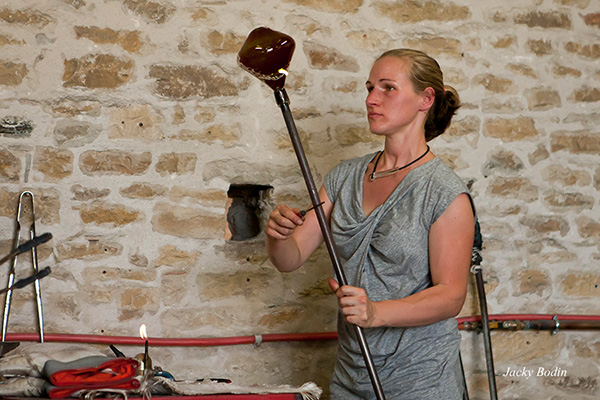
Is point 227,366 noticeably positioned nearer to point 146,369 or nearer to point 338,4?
point 146,369

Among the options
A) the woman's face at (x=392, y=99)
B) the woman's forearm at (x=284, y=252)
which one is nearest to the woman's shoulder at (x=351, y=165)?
the woman's face at (x=392, y=99)

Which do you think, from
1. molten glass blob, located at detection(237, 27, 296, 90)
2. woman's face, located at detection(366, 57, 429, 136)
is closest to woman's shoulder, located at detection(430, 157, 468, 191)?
woman's face, located at detection(366, 57, 429, 136)

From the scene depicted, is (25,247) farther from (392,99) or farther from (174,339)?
(174,339)

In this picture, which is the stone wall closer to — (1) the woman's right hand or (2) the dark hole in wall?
(2) the dark hole in wall

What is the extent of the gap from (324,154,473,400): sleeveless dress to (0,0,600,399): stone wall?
0.75m

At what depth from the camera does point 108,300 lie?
2568mm

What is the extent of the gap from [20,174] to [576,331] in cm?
248

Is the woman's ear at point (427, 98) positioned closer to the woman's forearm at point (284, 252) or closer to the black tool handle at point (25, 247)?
the woman's forearm at point (284, 252)

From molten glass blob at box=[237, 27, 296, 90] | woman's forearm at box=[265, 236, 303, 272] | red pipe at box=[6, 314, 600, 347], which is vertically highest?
molten glass blob at box=[237, 27, 296, 90]

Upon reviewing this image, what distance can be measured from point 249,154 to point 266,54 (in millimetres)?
1021

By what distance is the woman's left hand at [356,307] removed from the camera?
1.75 m

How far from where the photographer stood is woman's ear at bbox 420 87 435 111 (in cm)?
207

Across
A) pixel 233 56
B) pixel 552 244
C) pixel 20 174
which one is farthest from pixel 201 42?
pixel 552 244

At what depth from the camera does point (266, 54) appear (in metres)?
1.71
